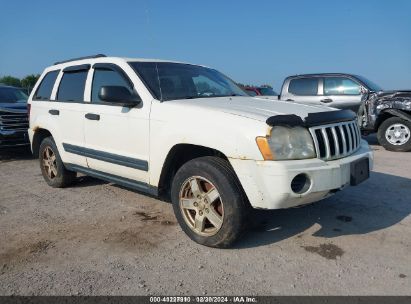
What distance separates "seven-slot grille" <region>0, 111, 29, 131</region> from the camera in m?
8.58

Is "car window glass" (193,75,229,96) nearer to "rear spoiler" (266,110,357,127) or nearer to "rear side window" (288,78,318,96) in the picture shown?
"rear spoiler" (266,110,357,127)

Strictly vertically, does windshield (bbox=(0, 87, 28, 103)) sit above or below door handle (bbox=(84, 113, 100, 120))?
above

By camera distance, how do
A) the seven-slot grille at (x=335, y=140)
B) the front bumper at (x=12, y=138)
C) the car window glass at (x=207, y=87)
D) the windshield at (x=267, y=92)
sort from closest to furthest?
the seven-slot grille at (x=335, y=140), the car window glass at (x=207, y=87), the front bumper at (x=12, y=138), the windshield at (x=267, y=92)

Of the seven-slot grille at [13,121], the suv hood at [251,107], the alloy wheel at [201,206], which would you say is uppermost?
the suv hood at [251,107]

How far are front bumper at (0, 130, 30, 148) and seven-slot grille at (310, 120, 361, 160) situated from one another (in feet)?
23.8

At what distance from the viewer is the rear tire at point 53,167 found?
5621 millimetres

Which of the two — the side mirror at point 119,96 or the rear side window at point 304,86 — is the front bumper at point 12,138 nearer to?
the side mirror at point 119,96

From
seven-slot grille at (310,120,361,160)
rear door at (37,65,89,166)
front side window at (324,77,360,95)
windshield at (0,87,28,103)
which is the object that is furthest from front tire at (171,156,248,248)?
front side window at (324,77,360,95)

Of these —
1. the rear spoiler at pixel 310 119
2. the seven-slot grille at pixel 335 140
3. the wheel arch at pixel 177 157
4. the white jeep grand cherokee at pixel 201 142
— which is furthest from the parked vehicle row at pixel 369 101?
the wheel arch at pixel 177 157

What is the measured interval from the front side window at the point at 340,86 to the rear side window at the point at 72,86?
23.6 ft

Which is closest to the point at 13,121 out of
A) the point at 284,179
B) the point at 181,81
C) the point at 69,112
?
the point at 69,112

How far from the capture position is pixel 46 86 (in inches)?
233

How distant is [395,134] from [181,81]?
642 cm

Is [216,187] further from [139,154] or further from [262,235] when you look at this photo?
[139,154]
